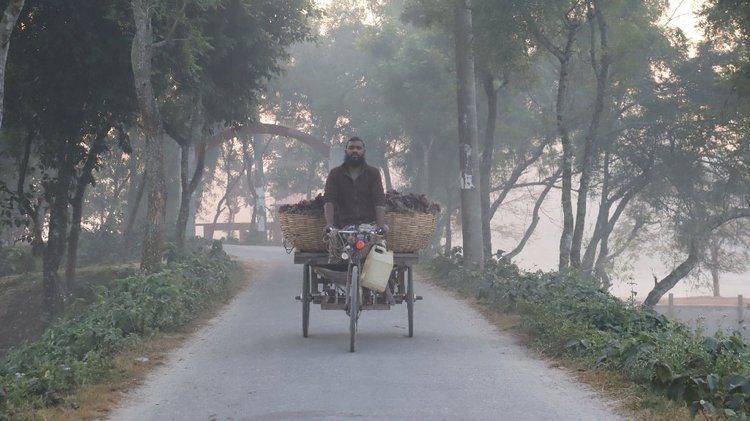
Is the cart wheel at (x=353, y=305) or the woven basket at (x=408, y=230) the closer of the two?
the cart wheel at (x=353, y=305)

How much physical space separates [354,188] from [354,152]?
0.41 meters

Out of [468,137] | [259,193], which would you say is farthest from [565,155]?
[259,193]

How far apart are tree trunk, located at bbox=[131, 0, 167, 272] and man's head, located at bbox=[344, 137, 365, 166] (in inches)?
294

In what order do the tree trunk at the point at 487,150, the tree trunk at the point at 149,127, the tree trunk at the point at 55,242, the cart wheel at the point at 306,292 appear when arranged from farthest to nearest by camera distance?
the tree trunk at the point at 487,150 < the tree trunk at the point at 55,242 < the tree trunk at the point at 149,127 < the cart wheel at the point at 306,292

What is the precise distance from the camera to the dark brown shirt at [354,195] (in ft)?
38.6

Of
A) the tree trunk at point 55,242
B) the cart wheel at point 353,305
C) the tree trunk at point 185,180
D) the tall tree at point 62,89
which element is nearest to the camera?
the cart wheel at point 353,305

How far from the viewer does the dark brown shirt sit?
464 inches

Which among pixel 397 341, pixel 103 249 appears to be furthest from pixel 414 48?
pixel 397 341

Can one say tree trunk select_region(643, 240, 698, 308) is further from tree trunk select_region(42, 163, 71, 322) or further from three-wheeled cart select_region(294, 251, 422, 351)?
three-wheeled cart select_region(294, 251, 422, 351)

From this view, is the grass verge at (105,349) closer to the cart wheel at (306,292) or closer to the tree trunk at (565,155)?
the cart wheel at (306,292)

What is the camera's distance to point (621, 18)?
82.1ft

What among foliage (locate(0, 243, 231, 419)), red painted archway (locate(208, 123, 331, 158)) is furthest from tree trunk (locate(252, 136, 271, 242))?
foliage (locate(0, 243, 231, 419))

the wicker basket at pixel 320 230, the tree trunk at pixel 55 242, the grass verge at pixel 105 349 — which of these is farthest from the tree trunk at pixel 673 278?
the wicker basket at pixel 320 230

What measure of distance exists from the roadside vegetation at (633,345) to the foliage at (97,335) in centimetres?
463
